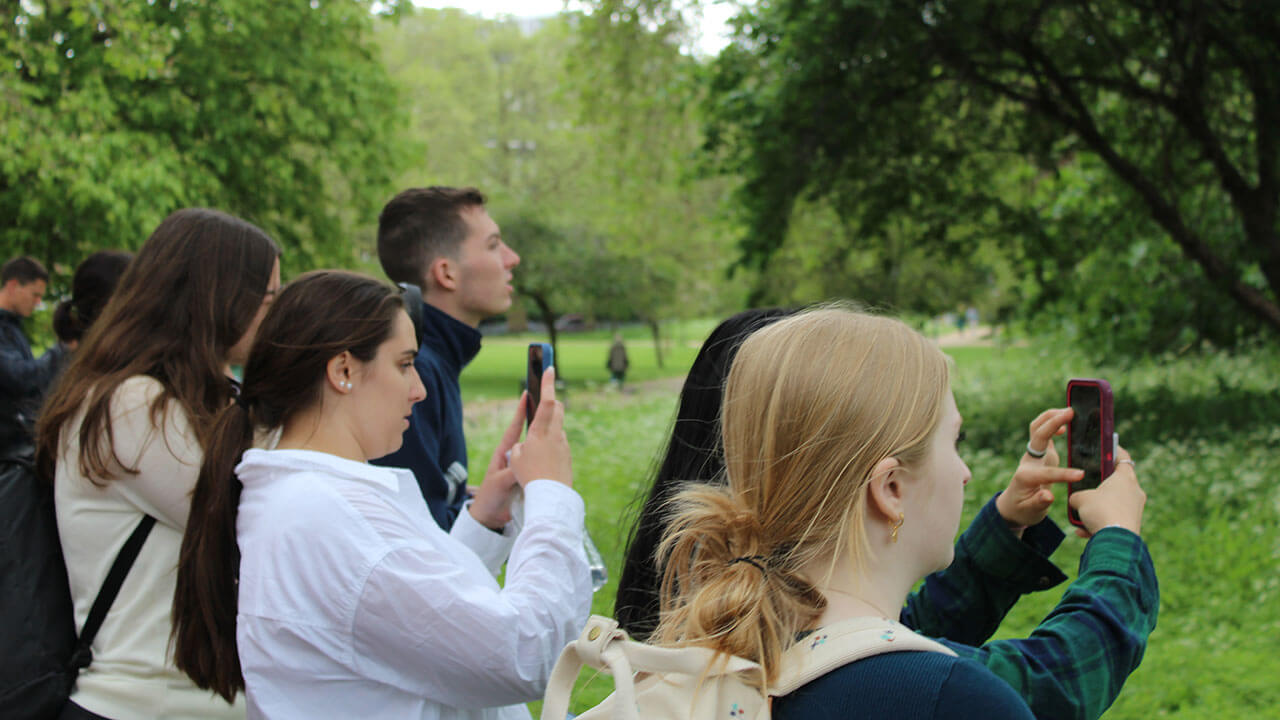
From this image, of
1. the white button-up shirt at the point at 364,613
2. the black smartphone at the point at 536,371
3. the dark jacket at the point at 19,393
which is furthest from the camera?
the dark jacket at the point at 19,393

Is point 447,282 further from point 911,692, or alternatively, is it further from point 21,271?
point 21,271

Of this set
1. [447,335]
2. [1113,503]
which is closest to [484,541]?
[447,335]

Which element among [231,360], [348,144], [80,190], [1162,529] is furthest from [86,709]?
[348,144]

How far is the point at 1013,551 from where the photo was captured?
6.28 feet

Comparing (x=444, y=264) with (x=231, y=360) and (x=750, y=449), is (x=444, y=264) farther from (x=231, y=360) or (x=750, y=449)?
(x=750, y=449)

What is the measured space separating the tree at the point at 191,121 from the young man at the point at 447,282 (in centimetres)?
614

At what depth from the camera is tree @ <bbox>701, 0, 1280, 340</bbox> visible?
9367 millimetres

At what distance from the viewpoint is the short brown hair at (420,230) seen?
3521mm

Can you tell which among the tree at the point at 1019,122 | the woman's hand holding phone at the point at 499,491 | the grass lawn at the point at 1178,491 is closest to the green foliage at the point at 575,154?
the tree at the point at 1019,122

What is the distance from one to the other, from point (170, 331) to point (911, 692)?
1985 millimetres

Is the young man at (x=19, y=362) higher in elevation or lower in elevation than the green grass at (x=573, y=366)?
higher

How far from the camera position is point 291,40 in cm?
1495

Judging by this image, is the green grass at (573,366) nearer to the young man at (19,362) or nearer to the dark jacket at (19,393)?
the young man at (19,362)

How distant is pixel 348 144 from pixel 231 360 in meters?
13.9
